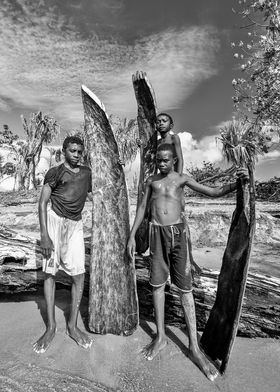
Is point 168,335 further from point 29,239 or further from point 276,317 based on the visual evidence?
point 29,239

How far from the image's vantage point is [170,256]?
246cm

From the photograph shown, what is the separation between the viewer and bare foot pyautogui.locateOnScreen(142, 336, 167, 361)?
7.63ft

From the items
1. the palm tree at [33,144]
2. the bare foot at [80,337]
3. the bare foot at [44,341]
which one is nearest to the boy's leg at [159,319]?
the bare foot at [80,337]

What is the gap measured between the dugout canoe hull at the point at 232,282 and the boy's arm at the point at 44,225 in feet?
5.00

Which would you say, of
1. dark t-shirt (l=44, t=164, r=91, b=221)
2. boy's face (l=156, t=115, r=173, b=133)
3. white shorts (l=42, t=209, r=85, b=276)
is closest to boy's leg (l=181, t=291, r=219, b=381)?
white shorts (l=42, t=209, r=85, b=276)

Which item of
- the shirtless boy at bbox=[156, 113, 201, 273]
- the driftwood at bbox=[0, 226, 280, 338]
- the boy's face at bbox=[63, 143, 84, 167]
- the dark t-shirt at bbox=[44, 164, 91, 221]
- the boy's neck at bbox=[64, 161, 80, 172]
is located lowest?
the driftwood at bbox=[0, 226, 280, 338]

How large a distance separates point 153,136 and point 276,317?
7.60 ft

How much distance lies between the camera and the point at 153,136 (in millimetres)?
3559

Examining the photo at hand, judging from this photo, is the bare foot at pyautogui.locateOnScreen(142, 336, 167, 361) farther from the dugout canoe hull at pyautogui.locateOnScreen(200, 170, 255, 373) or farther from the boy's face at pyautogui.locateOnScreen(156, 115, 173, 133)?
the boy's face at pyautogui.locateOnScreen(156, 115, 173, 133)

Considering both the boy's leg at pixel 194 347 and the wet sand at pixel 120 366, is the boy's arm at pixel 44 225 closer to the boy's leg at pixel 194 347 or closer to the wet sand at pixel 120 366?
the wet sand at pixel 120 366

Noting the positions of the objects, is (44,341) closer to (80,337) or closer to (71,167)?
(80,337)

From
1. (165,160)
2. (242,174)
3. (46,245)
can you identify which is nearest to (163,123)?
(165,160)

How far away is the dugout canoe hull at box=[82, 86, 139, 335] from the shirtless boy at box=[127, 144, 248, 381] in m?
0.37

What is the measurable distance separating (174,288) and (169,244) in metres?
0.61
